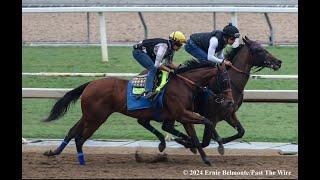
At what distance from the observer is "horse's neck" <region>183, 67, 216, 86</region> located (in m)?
12.1

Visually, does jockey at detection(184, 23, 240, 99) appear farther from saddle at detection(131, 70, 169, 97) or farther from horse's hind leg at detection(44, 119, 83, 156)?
horse's hind leg at detection(44, 119, 83, 156)

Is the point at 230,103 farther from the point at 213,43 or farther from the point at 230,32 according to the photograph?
the point at 230,32

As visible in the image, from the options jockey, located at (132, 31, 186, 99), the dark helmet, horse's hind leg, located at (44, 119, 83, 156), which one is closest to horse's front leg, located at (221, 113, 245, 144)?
the dark helmet

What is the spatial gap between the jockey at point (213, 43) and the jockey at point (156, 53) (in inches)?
24.3

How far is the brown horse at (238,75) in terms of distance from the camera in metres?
12.4

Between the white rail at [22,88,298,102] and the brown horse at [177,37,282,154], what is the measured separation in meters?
0.66

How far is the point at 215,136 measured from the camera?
1203 centimetres

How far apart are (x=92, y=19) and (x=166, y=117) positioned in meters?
10.6

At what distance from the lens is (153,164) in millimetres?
11922

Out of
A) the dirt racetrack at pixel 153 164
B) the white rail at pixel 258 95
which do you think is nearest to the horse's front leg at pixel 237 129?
the dirt racetrack at pixel 153 164

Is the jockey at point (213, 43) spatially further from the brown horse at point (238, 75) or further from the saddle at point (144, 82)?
the saddle at point (144, 82)

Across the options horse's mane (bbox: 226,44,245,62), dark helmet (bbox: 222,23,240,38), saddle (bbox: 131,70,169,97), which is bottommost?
saddle (bbox: 131,70,169,97)

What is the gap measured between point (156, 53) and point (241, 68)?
4.31ft

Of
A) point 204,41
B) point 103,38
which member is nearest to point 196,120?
point 204,41
